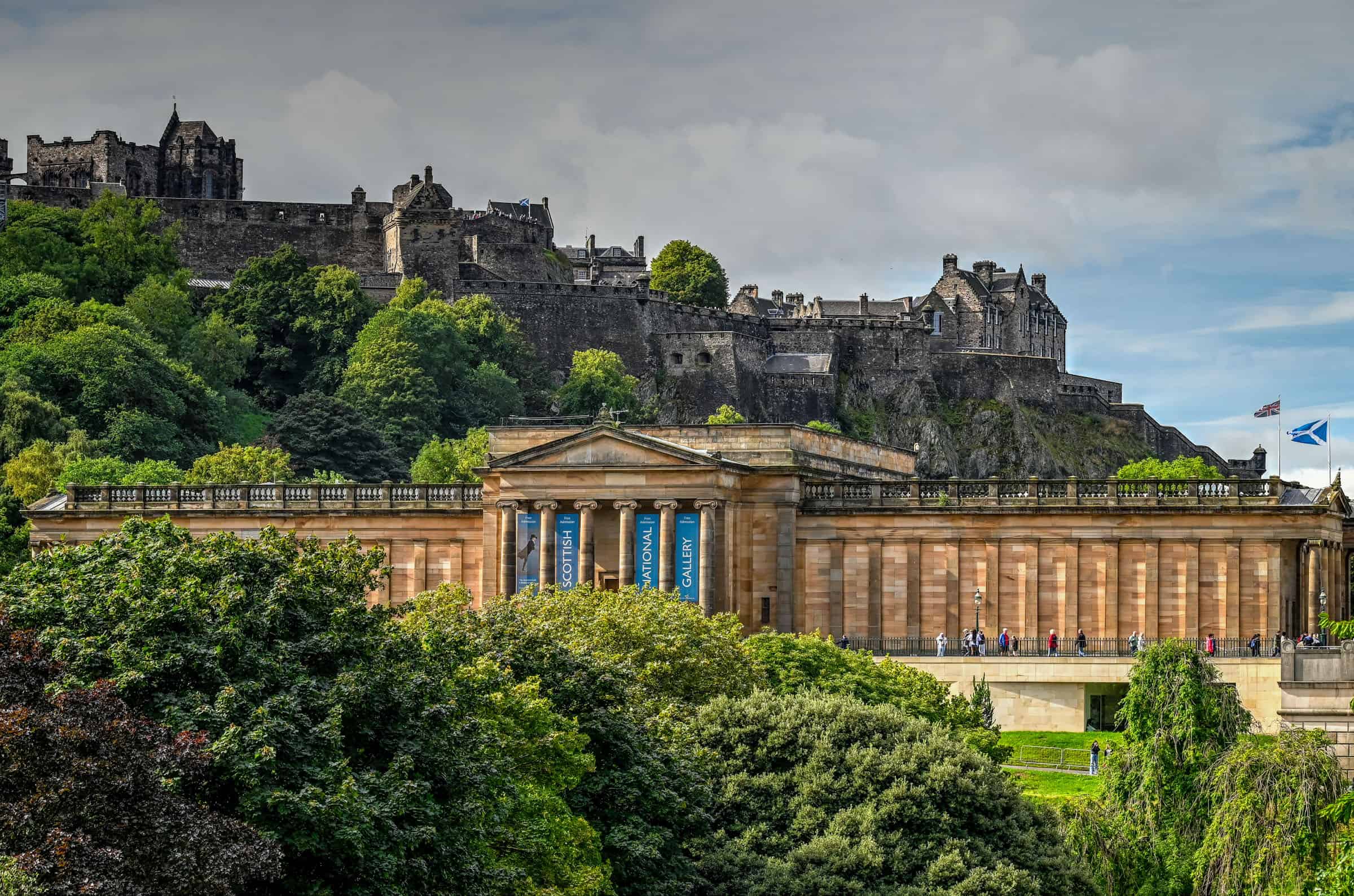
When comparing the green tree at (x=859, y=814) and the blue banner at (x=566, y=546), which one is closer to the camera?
the green tree at (x=859, y=814)

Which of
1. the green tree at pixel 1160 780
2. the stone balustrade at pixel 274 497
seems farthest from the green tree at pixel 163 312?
the green tree at pixel 1160 780

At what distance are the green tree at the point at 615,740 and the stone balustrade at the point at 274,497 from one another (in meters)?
31.8

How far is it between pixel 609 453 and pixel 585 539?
10.3 feet

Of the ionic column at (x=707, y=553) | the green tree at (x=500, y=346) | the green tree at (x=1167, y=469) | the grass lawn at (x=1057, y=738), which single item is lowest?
the grass lawn at (x=1057, y=738)

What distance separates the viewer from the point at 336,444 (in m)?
133

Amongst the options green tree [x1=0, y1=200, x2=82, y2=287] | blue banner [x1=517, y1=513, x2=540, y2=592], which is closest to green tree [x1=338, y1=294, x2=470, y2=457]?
green tree [x1=0, y1=200, x2=82, y2=287]

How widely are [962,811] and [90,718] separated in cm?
2225

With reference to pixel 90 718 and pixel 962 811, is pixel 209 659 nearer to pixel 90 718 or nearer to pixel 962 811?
pixel 90 718

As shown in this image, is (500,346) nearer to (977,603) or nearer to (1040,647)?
(977,603)

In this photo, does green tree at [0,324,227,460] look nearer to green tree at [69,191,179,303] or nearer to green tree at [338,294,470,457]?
green tree at [338,294,470,457]

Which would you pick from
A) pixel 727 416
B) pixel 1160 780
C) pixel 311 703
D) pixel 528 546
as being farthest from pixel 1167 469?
pixel 311 703

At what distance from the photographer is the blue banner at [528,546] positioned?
280 ft

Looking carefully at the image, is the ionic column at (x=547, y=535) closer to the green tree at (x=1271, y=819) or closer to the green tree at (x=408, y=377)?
the green tree at (x=1271, y=819)

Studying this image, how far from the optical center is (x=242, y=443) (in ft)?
442
